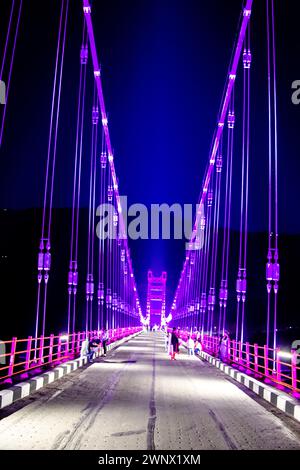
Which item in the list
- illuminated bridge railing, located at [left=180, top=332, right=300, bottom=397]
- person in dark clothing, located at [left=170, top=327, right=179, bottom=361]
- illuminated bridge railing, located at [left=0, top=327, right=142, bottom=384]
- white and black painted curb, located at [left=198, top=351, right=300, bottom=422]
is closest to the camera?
white and black painted curb, located at [left=198, top=351, right=300, bottom=422]

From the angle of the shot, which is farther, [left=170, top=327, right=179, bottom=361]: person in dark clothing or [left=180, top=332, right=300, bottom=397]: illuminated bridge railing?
[left=170, top=327, right=179, bottom=361]: person in dark clothing

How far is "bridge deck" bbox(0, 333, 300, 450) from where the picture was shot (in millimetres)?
6355

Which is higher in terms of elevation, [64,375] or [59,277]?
[59,277]

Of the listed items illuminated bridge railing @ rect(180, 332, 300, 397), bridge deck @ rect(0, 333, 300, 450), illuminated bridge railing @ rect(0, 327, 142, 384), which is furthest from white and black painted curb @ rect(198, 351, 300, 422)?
illuminated bridge railing @ rect(0, 327, 142, 384)

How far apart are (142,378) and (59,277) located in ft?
245

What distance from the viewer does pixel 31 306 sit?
81.2 m

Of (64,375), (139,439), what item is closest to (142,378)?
(64,375)

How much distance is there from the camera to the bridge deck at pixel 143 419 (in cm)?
636

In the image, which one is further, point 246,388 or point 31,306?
point 31,306

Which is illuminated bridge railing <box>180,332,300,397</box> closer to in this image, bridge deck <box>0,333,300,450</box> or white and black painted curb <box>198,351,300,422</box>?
white and black painted curb <box>198,351,300,422</box>

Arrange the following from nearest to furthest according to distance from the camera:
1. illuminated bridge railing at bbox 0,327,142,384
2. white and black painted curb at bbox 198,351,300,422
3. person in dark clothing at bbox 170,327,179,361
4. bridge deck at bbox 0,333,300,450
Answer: bridge deck at bbox 0,333,300,450, white and black painted curb at bbox 198,351,300,422, illuminated bridge railing at bbox 0,327,142,384, person in dark clothing at bbox 170,327,179,361
